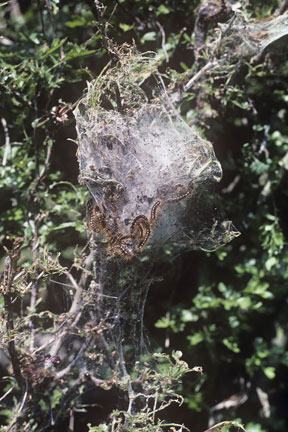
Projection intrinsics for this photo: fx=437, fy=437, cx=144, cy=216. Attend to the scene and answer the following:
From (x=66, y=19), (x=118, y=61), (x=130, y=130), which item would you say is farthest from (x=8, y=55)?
(x=130, y=130)

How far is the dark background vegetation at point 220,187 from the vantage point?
6.43 feet

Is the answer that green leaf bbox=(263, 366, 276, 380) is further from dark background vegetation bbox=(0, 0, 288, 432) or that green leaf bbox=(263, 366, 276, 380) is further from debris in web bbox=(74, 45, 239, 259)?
debris in web bbox=(74, 45, 239, 259)

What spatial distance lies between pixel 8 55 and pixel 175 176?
3.15 ft

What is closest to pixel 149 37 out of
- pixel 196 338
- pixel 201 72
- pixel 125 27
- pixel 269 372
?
pixel 125 27

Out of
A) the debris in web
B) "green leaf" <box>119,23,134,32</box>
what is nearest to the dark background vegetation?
"green leaf" <box>119,23,134,32</box>

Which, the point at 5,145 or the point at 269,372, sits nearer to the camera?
the point at 5,145

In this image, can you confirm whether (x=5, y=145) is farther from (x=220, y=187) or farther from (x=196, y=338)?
(x=196, y=338)

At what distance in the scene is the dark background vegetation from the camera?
6.43ft

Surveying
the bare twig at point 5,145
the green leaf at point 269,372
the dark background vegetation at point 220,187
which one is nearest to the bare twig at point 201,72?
the dark background vegetation at point 220,187

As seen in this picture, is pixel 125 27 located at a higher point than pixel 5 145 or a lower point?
higher

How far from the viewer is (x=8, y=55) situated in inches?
75.1

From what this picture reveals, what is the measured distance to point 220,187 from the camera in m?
2.32

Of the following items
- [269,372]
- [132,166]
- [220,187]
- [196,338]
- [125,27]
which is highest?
[125,27]

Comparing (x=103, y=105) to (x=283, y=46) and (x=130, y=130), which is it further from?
(x=283, y=46)
